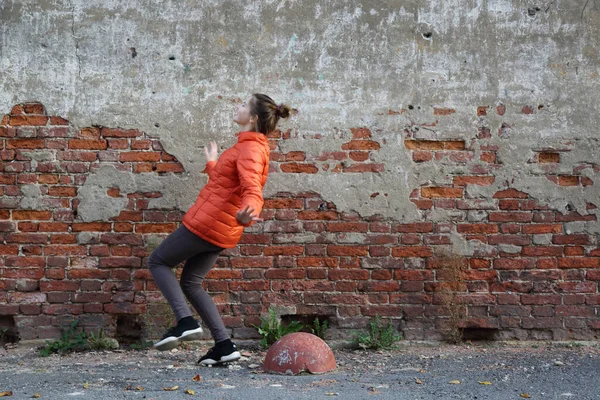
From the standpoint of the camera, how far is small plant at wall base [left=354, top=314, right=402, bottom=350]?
491 cm

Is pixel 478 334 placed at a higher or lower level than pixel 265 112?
lower

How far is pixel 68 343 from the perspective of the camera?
4.86 metres

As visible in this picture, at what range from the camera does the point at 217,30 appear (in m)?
5.01

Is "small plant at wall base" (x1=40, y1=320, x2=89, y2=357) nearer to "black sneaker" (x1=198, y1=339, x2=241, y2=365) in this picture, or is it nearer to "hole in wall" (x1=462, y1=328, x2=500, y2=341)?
"black sneaker" (x1=198, y1=339, x2=241, y2=365)

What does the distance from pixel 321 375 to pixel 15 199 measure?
8.29 feet

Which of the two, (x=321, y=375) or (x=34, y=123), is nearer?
(x=321, y=375)

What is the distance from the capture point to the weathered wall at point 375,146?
16.4 ft

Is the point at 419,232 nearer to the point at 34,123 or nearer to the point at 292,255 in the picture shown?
the point at 292,255

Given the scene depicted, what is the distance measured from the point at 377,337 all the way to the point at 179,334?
1.54m

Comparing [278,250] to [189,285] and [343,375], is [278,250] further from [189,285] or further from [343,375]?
[343,375]

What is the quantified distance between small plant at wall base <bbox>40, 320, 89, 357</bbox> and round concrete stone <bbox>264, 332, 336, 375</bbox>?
1.46m

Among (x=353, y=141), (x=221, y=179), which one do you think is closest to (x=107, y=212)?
(x=221, y=179)

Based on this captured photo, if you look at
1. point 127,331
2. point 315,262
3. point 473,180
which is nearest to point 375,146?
point 473,180

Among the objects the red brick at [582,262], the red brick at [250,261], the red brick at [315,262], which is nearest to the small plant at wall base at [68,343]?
the red brick at [250,261]
